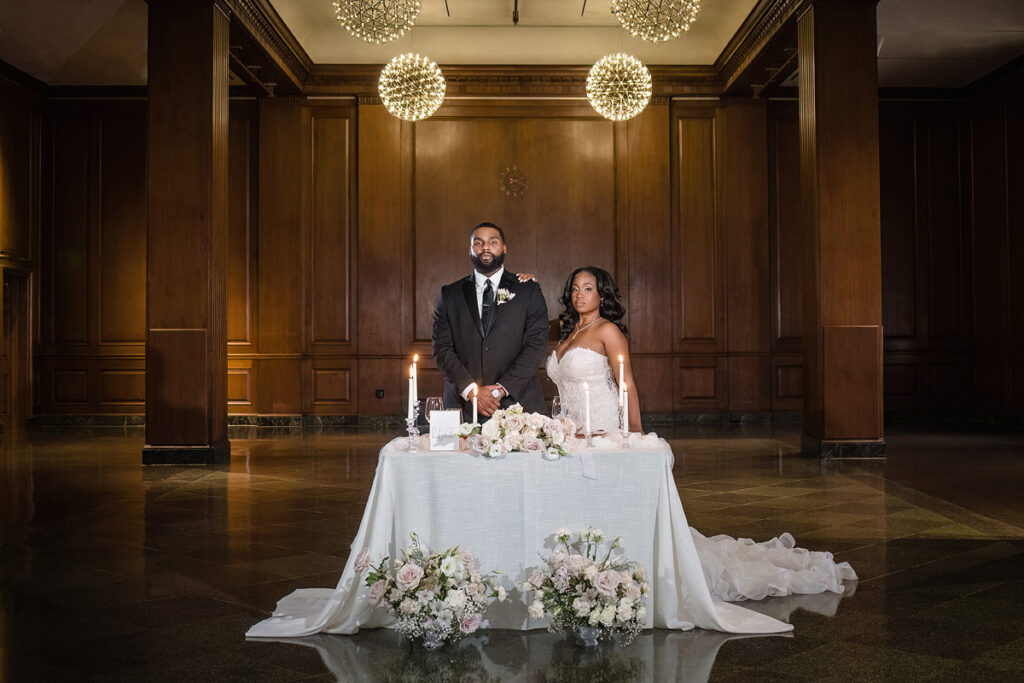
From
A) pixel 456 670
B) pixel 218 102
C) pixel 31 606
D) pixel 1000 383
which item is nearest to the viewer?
pixel 456 670

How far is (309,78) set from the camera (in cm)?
1240

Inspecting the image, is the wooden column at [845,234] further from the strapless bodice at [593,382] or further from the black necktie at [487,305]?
the black necktie at [487,305]

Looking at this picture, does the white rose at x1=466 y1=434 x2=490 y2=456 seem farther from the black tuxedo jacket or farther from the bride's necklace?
the bride's necklace

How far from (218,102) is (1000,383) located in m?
10.5

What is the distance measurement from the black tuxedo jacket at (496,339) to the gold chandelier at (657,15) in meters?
4.12

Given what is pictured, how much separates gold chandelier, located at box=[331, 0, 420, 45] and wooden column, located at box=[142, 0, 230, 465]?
160cm

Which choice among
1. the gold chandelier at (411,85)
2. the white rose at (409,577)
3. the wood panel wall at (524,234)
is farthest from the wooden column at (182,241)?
the white rose at (409,577)

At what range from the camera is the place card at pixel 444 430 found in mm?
3455

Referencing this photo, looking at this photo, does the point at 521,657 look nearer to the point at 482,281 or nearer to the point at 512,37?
the point at 482,281

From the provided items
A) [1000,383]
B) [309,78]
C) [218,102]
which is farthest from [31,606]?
[1000,383]

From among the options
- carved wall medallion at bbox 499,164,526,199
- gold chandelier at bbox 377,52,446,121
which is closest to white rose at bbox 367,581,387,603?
gold chandelier at bbox 377,52,446,121

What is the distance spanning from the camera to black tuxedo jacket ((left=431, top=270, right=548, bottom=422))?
4.48 metres

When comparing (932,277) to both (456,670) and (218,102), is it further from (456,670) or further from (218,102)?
(456,670)

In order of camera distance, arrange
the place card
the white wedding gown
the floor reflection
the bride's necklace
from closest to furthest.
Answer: the floor reflection < the place card < the white wedding gown < the bride's necklace
